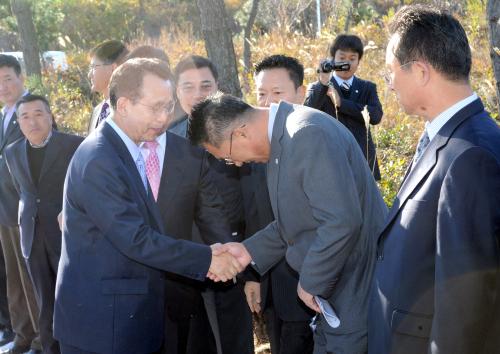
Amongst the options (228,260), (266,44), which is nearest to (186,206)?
(228,260)

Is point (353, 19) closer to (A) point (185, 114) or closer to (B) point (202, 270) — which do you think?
(A) point (185, 114)

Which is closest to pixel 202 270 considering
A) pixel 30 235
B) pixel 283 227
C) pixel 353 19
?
pixel 283 227

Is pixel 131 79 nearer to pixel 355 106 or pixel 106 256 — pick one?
pixel 106 256

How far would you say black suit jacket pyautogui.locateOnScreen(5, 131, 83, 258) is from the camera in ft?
15.9

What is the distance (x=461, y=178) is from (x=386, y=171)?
4.58 metres

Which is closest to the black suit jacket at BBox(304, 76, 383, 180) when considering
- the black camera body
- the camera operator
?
the camera operator

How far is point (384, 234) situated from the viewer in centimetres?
229

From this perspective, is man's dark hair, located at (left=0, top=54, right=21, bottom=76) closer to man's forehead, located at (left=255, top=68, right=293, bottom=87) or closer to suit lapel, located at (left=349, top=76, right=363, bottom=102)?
man's forehead, located at (left=255, top=68, right=293, bottom=87)

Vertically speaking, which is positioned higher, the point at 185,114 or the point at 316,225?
the point at 185,114

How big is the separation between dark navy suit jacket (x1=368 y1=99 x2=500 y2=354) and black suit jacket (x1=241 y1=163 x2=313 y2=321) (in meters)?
1.25

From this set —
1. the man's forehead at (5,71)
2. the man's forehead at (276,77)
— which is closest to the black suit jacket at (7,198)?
the man's forehead at (5,71)

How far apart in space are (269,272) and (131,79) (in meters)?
1.48

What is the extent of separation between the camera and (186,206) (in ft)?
12.2

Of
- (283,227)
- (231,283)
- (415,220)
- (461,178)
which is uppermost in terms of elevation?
(461,178)
